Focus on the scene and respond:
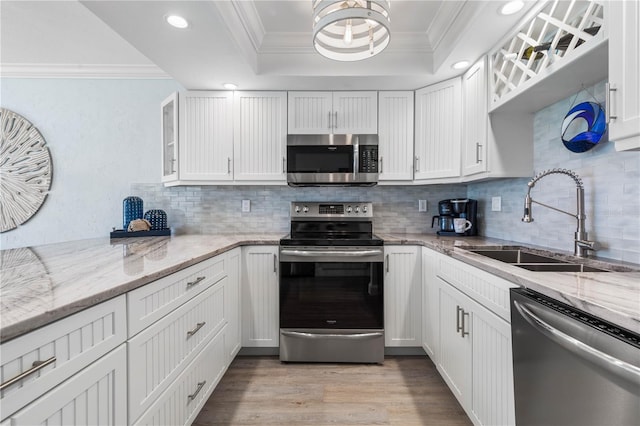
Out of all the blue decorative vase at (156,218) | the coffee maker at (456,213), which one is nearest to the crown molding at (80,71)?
the blue decorative vase at (156,218)

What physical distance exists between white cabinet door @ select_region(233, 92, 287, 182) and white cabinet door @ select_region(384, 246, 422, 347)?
118 centimetres

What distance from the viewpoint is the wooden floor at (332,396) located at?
5.12 feet

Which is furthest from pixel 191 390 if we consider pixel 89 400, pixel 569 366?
pixel 569 366

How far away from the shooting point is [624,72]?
924mm

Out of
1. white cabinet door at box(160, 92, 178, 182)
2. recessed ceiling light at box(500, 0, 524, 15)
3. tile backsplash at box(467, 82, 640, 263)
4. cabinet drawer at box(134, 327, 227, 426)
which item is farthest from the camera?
white cabinet door at box(160, 92, 178, 182)

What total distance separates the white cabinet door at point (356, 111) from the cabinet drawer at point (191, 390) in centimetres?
186

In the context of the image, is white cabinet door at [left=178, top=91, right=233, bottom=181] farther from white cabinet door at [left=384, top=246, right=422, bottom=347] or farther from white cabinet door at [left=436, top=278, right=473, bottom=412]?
white cabinet door at [left=436, top=278, right=473, bottom=412]

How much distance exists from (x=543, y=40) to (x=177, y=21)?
1.99m

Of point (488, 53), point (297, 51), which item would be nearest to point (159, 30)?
point (297, 51)

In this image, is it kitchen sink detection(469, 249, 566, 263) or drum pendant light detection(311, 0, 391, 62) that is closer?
drum pendant light detection(311, 0, 391, 62)

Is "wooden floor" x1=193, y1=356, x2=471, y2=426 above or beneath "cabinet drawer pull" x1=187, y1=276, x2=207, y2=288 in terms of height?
beneath

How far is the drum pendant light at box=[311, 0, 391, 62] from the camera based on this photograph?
1181 mm

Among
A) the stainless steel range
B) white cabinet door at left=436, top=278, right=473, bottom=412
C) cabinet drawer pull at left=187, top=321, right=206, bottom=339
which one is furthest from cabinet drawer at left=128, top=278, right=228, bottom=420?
white cabinet door at left=436, top=278, right=473, bottom=412

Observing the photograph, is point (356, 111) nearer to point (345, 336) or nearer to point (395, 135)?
point (395, 135)
